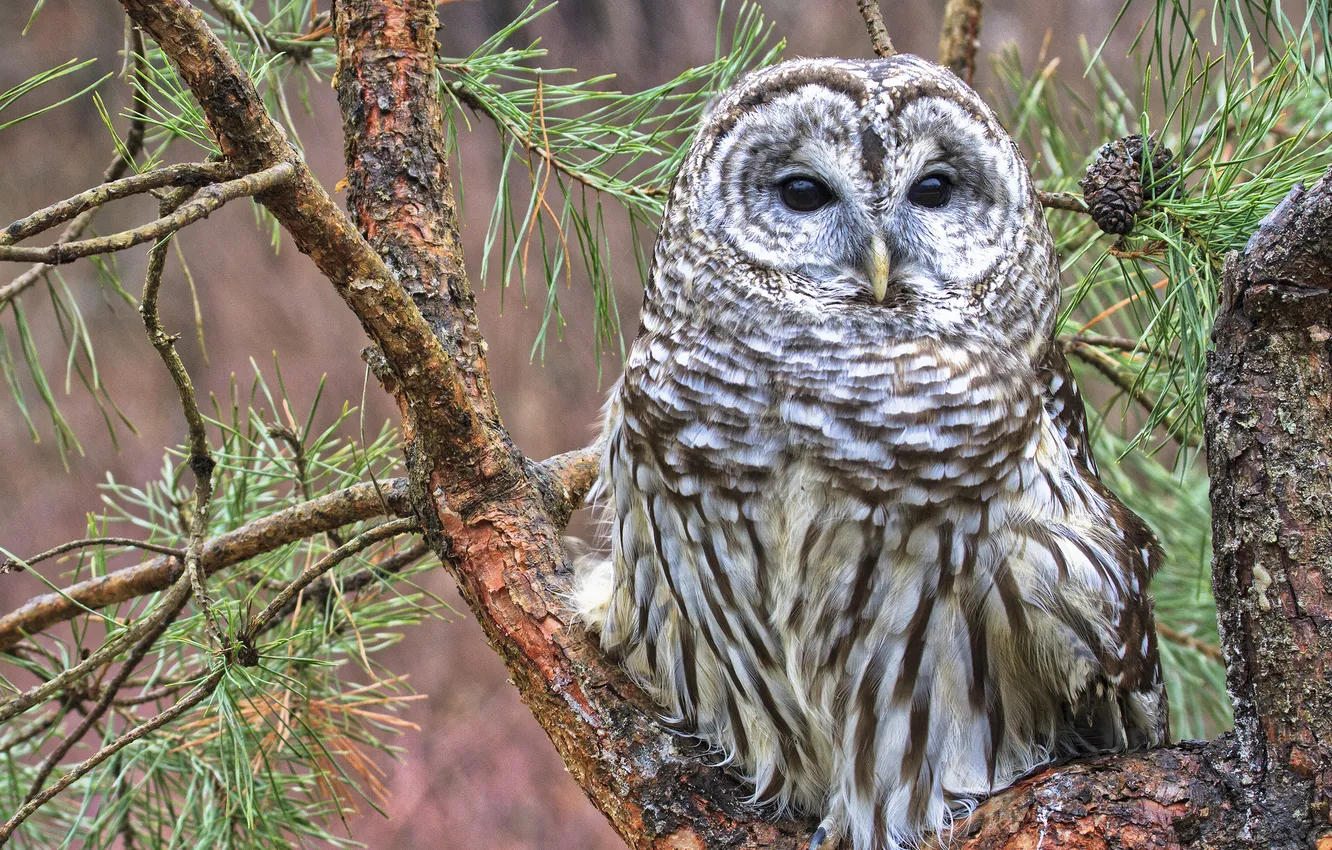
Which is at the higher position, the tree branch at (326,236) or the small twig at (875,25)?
the small twig at (875,25)

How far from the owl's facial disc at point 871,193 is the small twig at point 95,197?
0.85 meters

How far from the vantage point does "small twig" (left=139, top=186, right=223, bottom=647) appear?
4.45 feet

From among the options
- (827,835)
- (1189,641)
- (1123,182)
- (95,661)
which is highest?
(1123,182)

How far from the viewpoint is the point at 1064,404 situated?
187cm

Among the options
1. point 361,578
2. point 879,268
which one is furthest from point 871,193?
point 361,578

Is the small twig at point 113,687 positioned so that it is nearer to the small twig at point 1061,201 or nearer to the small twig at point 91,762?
the small twig at point 91,762

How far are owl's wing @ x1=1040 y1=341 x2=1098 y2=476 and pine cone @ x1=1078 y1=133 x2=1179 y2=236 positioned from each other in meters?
0.23

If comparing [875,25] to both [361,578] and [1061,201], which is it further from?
[361,578]

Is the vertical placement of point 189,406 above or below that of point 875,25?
below

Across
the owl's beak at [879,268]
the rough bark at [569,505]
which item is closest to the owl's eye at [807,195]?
the owl's beak at [879,268]

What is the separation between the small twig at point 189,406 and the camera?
136 cm

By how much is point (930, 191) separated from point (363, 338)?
510 centimetres

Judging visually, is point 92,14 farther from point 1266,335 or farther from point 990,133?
point 1266,335

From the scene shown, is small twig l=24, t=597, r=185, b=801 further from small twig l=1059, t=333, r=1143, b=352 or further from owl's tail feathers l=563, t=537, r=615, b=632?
small twig l=1059, t=333, r=1143, b=352
